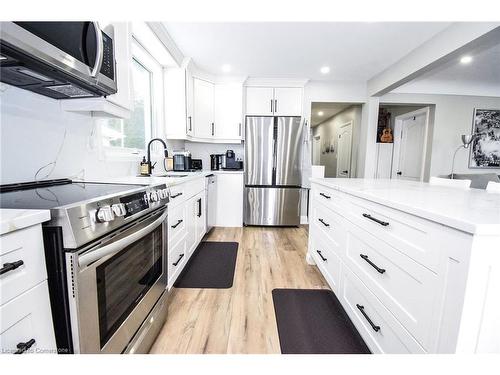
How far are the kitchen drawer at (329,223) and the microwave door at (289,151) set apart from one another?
1397 millimetres

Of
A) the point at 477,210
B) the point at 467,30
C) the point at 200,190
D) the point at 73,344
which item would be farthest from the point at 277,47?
the point at 73,344

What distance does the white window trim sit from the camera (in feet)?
6.27

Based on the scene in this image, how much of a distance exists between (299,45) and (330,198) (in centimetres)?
196

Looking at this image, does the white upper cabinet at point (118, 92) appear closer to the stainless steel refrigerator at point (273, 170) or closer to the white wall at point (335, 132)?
the stainless steel refrigerator at point (273, 170)

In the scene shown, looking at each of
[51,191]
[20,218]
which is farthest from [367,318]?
[51,191]

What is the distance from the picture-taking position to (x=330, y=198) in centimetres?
168

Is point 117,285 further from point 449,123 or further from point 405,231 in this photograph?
point 449,123

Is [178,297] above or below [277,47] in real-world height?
below

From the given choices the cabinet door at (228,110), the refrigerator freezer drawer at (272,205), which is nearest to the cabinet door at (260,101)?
the cabinet door at (228,110)

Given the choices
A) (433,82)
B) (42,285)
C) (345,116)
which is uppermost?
(433,82)

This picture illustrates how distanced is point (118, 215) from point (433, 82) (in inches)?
201

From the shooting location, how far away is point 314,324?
4.68 feet

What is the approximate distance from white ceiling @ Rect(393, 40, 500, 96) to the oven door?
4.38 metres

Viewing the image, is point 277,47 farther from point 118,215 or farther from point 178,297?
point 178,297
